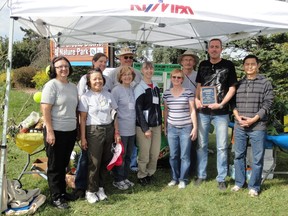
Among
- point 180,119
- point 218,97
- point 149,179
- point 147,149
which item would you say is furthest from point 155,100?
point 149,179

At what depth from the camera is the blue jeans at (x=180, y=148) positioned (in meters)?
4.14

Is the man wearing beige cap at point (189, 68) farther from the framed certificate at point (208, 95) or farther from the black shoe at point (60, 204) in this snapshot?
the black shoe at point (60, 204)

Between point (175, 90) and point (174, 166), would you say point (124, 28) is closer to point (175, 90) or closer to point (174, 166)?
point (175, 90)

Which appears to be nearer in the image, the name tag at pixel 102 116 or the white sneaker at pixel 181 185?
the name tag at pixel 102 116

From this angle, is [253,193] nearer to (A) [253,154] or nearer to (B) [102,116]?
(A) [253,154]

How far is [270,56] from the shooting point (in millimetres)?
9289

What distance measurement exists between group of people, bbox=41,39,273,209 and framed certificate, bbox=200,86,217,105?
0.09 feet

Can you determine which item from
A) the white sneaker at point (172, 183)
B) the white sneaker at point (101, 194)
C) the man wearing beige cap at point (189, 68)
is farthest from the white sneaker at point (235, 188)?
the white sneaker at point (101, 194)

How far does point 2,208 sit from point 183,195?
205 cm

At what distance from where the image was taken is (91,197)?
3730mm

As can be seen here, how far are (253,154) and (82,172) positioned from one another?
2.04m

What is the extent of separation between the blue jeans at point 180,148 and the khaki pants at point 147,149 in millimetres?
164

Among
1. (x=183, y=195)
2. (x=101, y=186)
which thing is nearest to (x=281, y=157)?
(x=183, y=195)

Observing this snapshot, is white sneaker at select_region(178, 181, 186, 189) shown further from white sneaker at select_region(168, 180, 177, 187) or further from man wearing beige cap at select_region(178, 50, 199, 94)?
man wearing beige cap at select_region(178, 50, 199, 94)
